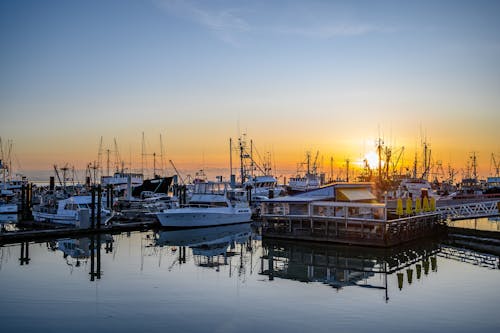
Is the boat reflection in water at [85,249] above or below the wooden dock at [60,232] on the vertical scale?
below

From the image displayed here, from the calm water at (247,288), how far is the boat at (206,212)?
10.7 m

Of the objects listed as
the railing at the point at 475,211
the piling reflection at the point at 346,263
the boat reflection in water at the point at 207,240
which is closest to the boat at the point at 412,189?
the railing at the point at 475,211

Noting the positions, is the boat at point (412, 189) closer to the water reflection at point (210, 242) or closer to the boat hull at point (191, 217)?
the water reflection at point (210, 242)

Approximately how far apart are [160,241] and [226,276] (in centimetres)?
1644

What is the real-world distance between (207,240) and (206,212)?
7943 mm

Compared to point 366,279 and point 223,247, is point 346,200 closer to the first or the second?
point 223,247

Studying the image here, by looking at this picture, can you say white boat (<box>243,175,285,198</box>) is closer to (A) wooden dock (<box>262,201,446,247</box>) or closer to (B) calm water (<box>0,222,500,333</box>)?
(A) wooden dock (<box>262,201,446,247</box>)

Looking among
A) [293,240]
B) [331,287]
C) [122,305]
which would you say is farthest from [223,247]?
[122,305]

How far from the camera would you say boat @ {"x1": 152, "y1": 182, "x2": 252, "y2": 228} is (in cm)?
4962

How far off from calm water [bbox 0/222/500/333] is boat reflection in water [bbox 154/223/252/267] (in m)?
0.26

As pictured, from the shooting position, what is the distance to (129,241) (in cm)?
4228

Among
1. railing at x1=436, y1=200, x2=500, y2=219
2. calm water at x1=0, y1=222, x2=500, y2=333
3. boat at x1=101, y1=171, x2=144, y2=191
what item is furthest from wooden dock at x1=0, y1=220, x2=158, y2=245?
boat at x1=101, y1=171, x2=144, y2=191

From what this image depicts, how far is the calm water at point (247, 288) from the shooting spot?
708 inches

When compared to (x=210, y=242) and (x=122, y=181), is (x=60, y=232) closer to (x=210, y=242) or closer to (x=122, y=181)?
(x=210, y=242)
